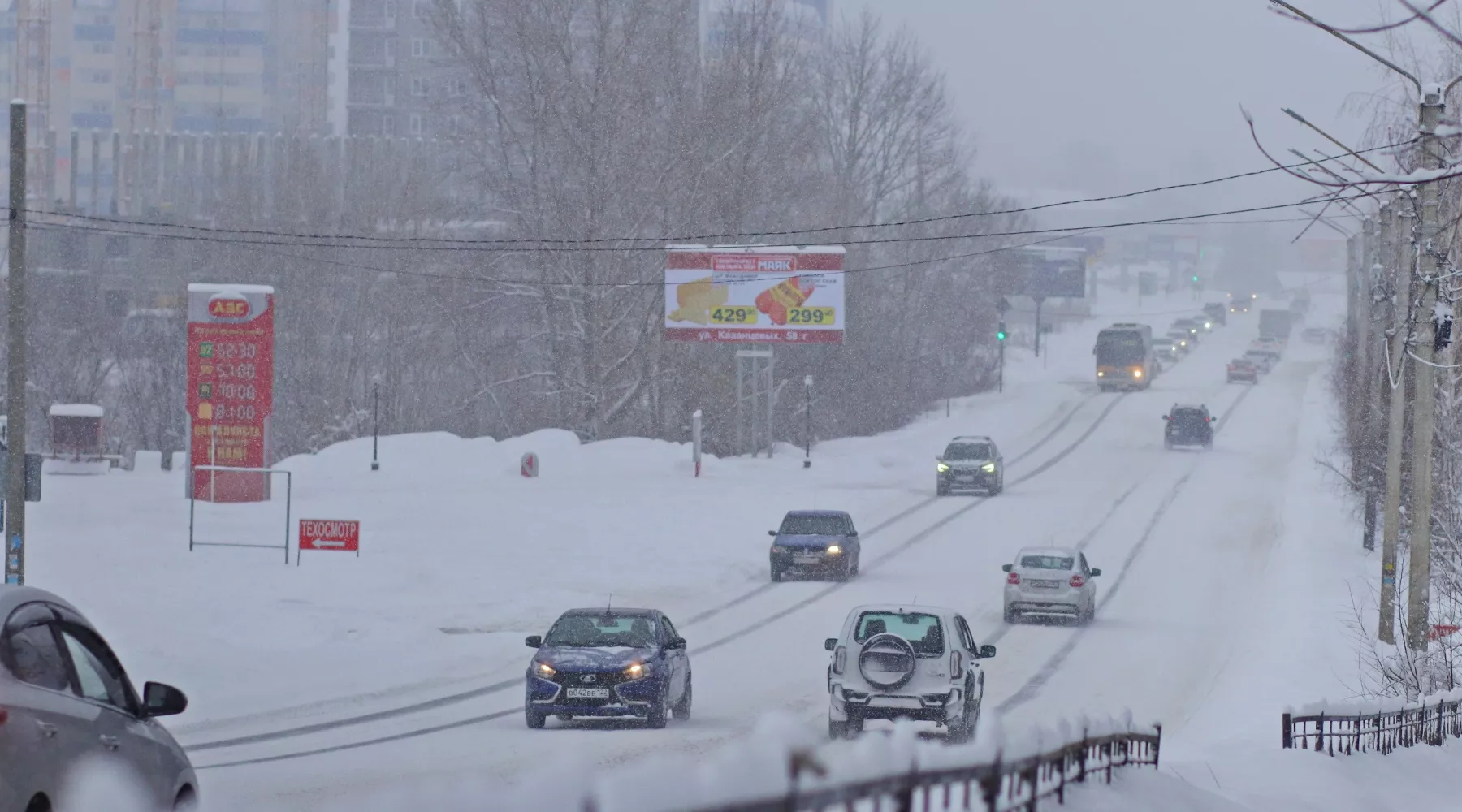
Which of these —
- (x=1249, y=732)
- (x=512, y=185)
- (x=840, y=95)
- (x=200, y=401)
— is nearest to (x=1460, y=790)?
(x=1249, y=732)

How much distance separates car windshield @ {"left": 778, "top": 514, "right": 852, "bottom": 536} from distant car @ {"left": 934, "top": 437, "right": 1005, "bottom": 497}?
1407 centimetres

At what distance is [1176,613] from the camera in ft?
101

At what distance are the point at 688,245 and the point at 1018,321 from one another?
9643cm

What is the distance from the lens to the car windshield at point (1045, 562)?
95.1 ft

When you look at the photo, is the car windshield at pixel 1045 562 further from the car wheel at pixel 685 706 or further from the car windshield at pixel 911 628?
the car windshield at pixel 911 628

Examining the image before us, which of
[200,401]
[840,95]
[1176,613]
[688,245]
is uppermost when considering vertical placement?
[840,95]

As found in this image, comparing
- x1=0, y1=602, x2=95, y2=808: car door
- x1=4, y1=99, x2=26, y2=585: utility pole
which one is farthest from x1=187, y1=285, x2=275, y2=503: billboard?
x1=0, y1=602, x2=95, y2=808: car door

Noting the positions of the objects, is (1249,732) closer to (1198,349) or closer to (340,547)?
(340,547)

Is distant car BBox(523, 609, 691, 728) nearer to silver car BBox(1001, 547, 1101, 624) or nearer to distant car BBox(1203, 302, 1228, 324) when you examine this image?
silver car BBox(1001, 547, 1101, 624)

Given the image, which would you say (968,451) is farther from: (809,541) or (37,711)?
(37,711)

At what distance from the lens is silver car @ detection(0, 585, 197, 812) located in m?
5.21

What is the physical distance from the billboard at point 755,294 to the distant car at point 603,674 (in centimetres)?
3166

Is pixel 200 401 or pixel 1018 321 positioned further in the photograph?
pixel 1018 321

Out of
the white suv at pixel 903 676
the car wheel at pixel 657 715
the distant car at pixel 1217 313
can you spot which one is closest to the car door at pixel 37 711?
the white suv at pixel 903 676
